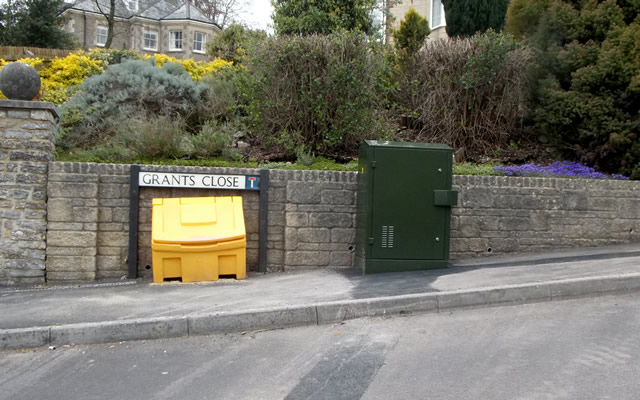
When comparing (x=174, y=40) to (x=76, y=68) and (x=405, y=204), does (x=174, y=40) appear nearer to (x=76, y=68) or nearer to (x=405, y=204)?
(x=76, y=68)

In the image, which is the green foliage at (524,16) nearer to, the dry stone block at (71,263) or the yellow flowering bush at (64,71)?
the dry stone block at (71,263)

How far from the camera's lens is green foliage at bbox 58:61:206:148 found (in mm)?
10531

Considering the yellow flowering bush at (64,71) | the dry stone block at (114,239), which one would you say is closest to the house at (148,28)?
the yellow flowering bush at (64,71)

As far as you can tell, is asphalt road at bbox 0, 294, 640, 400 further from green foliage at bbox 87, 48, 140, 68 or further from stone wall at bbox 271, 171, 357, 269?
green foliage at bbox 87, 48, 140, 68

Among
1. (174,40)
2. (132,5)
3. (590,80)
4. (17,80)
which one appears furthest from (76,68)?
(132,5)

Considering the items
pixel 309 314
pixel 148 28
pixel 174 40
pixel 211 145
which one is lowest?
pixel 309 314

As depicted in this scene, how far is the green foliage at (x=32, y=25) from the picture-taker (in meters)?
20.9

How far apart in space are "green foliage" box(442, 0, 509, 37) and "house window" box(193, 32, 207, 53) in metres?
23.7

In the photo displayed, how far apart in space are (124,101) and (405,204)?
20.7ft

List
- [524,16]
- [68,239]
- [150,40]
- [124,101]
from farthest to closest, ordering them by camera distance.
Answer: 1. [150,40]
2. [124,101]
3. [524,16]
4. [68,239]

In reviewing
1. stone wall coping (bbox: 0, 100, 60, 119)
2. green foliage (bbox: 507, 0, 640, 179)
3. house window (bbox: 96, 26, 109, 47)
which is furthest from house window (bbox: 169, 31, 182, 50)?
stone wall coping (bbox: 0, 100, 60, 119)

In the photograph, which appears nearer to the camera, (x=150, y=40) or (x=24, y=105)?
(x=24, y=105)

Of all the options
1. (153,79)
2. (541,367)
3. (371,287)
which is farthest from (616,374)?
(153,79)

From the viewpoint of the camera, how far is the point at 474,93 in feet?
35.7
